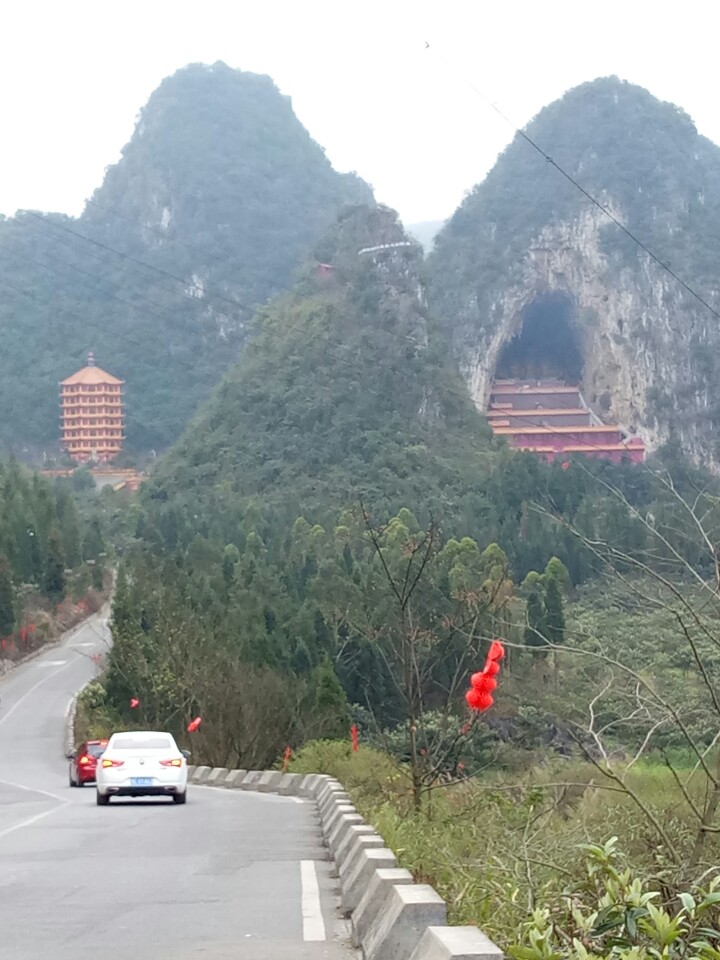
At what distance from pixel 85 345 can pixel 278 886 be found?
570ft

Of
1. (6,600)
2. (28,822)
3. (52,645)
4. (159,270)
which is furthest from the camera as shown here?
(159,270)

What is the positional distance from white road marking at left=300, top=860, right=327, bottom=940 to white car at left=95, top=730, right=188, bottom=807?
27.2ft

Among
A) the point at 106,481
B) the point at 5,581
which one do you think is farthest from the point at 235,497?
the point at 5,581

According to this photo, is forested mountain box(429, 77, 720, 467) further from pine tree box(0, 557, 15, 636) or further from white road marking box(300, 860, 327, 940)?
white road marking box(300, 860, 327, 940)

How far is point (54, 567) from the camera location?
83.1 metres

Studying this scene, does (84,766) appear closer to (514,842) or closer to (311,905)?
(311,905)

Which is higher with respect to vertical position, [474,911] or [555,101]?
[555,101]

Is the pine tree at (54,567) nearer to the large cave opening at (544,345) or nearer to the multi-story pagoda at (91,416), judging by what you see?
the multi-story pagoda at (91,416)

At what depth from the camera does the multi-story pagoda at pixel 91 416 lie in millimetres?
150125

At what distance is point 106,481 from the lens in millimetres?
142000

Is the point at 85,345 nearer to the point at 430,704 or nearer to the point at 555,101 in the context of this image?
the point at 555,101

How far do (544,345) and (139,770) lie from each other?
138 m

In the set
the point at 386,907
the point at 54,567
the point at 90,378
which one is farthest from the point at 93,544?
the point at 386,907

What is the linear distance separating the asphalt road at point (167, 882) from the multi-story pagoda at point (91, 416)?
13143 cm
